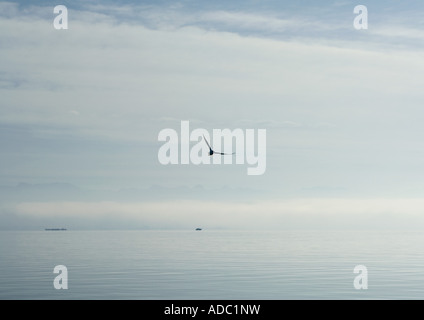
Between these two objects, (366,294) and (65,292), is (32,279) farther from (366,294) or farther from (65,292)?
(366,294)

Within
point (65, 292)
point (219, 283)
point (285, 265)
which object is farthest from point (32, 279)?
point (285, 265)

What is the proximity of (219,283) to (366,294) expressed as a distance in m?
15.3

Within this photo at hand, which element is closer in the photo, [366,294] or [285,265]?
[366,294]

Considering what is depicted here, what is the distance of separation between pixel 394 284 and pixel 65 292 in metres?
33.3

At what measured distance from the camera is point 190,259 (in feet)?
336

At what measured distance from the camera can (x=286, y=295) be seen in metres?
61.0

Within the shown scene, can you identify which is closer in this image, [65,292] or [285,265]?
[65,292]

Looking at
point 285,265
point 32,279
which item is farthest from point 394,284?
point 32,279
